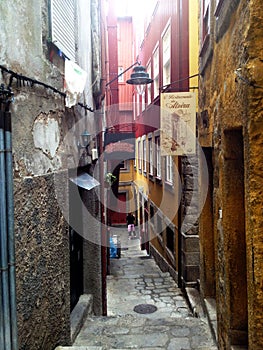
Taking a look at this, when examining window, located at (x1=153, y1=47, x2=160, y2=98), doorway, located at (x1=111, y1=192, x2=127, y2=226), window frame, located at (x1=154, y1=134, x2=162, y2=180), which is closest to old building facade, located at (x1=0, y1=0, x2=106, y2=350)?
window frame, located at (x1=154, y1=134, x2=162, y2=180)

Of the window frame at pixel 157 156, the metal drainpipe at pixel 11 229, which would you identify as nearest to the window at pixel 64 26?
the metal drainpipe at pixel 11 229

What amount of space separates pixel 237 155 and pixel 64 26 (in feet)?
8.56

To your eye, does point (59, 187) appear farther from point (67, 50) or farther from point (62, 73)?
point (67, 50)

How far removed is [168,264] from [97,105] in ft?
17.5

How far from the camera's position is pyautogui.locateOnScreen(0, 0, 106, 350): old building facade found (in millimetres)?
2984

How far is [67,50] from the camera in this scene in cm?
473

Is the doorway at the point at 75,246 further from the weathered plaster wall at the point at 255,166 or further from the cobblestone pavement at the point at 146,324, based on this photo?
the weathered plaster wall at the point at 255,166

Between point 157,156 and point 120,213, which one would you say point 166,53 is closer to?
point 157,156

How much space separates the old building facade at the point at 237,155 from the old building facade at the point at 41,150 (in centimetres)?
173

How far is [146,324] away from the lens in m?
5.64

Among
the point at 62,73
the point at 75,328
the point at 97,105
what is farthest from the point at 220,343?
the point at 97,105

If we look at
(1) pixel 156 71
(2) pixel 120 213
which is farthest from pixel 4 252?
(2) pixel 120 213

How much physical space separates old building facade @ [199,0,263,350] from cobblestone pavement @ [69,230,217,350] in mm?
748

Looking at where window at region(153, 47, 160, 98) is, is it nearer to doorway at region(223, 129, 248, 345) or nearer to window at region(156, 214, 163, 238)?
window at region(156, 214, 163, 238)
